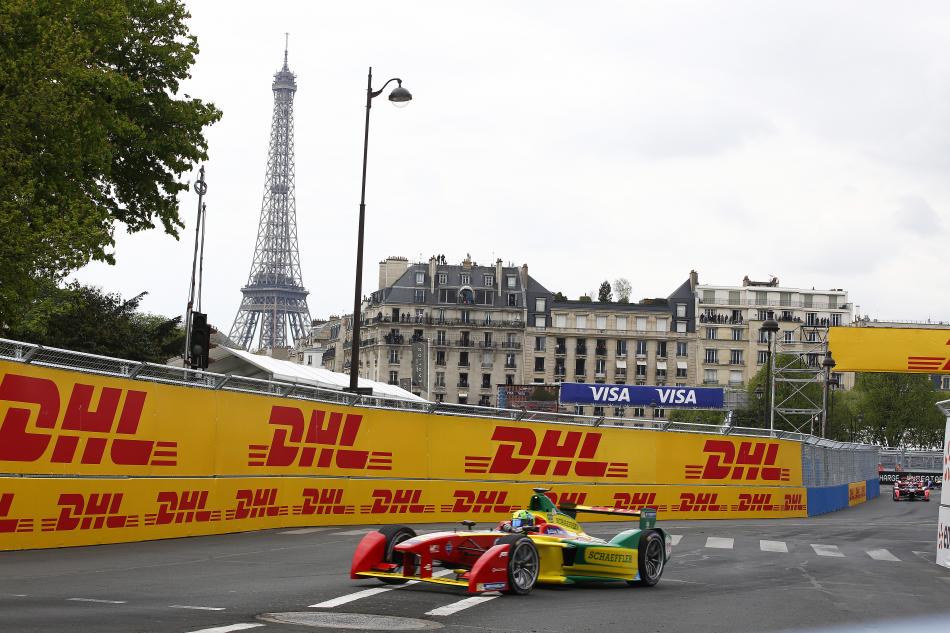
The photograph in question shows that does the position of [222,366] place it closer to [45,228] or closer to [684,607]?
[45,228]

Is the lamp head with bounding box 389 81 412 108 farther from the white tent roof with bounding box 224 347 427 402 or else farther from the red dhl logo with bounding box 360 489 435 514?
the white tent roof with bounding box 224 347 427 402

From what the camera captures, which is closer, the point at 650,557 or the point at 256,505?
the point at 650,557

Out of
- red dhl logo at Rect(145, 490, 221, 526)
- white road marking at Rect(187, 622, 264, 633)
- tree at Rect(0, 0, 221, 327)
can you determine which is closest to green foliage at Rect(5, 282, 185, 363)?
tree at Rect(0, 0, 221, 327)

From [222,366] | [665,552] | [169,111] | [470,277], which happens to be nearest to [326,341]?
[470,277]

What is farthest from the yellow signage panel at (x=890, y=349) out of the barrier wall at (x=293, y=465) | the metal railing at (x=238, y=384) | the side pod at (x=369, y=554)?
the side pod at (x=369, y=554)

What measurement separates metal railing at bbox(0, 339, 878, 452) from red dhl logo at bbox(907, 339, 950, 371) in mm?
11279

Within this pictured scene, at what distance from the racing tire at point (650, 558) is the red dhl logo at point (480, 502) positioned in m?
10.4

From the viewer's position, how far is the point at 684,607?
39.8ft

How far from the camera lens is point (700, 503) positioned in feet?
101

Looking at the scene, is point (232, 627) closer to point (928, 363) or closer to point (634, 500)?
point (634, 500)

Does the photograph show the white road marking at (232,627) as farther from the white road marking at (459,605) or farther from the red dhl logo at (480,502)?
the red dhl logo at (480,502)

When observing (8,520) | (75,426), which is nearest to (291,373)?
(75,426)

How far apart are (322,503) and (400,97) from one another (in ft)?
34.7

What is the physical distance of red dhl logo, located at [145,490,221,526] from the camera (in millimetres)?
17500
